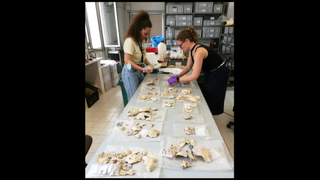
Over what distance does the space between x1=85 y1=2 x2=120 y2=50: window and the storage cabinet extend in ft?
5.28

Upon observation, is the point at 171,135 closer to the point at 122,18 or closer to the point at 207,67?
the point at 207,67

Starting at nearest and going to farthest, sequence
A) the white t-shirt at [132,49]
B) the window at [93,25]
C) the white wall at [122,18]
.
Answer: the white t-shirt at [132,49] < the window at [93,25] < the white wall at [122,18]

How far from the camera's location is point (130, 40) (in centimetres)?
170

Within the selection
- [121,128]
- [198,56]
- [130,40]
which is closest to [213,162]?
[121,128]

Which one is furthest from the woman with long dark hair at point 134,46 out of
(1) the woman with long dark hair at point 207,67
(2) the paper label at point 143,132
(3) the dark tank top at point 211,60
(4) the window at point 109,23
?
(4) the window at point 109,23

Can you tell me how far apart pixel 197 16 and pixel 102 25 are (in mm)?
2851

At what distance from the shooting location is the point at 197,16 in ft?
15.9

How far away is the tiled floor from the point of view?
2.16m

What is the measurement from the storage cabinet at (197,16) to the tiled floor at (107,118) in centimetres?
215

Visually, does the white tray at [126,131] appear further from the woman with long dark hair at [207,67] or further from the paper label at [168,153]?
the woman with long dark hair at [207,67]

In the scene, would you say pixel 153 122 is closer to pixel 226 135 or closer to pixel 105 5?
pixel 226 135

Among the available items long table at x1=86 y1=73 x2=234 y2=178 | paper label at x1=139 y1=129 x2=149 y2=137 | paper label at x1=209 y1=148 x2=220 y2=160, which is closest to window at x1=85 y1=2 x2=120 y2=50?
long table at x1=86 y1=73 x2=234 y2=178

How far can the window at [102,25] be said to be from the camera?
13.0 ft

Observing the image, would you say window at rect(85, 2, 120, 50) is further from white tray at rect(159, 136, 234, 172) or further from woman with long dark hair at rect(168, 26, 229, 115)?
white tray at rect(159, 136, 234, 172)
